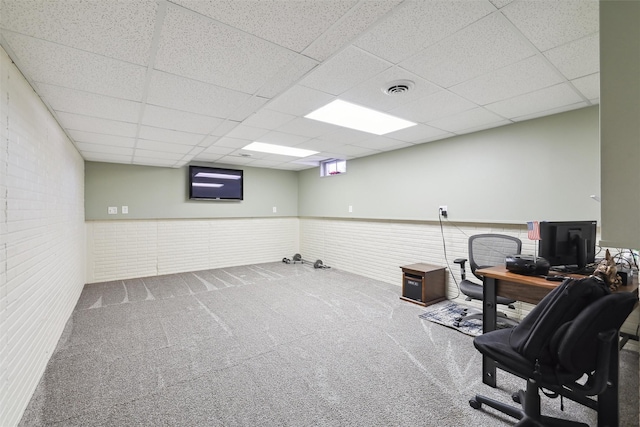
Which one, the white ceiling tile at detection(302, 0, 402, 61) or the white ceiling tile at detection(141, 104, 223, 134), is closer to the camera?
the white ceiling tile at detection(302, 0, 402, 61)

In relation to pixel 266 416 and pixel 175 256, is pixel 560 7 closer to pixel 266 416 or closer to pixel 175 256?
pixel 266 416

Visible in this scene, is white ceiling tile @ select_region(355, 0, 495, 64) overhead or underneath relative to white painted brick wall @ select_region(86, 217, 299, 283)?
overhead

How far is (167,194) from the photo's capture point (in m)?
6.10

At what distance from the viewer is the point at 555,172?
330 cm

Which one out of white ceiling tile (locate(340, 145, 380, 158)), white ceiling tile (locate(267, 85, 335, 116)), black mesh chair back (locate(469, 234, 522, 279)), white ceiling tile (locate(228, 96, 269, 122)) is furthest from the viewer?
white ceiling tile (locate(340, 145, 380, 158))

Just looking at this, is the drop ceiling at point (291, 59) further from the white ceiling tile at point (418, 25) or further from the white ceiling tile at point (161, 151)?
the white ceiling tile at point (161, 151)

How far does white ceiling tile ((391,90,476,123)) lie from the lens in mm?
2729

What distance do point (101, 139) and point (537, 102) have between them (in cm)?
521

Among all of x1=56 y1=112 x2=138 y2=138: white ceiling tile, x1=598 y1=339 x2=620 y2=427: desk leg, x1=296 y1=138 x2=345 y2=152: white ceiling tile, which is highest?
x1=296 y1=138 x2=345 y2=152: white ceiling tile

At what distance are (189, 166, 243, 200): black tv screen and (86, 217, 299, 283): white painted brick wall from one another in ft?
1.94

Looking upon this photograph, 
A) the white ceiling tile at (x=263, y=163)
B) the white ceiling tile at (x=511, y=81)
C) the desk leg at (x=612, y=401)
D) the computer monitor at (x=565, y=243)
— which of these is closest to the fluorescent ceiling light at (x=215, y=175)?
the white ceiling tile at (x=263, y=163)

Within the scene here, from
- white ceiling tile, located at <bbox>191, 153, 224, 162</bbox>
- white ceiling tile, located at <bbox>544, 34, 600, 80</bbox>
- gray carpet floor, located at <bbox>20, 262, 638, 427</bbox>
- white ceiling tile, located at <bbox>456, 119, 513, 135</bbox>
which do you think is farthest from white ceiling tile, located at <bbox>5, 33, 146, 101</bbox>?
white ceiling tile, located at <bbox>456, 119, 513, 135</bbox>

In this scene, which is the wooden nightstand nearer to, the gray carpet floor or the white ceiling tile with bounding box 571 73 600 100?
the gray carpet floor

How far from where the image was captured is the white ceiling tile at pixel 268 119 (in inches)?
125
